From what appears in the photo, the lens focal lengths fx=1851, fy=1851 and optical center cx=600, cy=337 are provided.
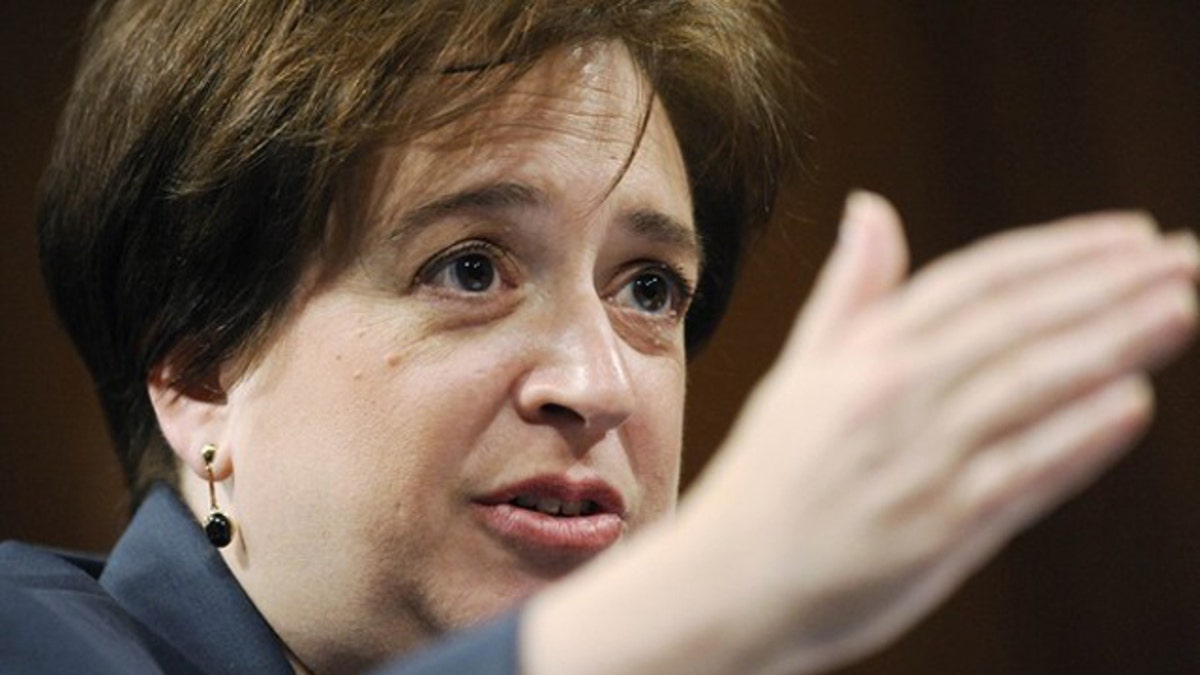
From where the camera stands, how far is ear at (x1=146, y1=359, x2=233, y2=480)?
131 cm

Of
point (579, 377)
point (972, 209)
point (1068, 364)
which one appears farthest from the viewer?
point (972, 209)

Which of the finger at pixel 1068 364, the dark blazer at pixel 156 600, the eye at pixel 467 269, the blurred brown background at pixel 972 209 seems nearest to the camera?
the finger at pixel 1068 364

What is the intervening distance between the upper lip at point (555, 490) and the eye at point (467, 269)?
14 centimetres

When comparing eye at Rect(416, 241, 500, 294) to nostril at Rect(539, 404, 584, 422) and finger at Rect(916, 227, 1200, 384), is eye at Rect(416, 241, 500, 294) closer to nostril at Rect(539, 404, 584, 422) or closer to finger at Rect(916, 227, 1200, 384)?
nostril at Rect(539, 404, 584, 422)

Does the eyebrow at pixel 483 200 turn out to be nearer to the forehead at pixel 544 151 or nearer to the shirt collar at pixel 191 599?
the forehead at pixel 544 151

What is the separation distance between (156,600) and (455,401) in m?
0.27

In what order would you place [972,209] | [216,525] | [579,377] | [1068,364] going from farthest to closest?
[972,209] < [216,525] < [579,377] < [1068,364]

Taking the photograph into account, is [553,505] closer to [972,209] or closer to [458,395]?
[458,395]

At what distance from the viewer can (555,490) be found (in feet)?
4.00

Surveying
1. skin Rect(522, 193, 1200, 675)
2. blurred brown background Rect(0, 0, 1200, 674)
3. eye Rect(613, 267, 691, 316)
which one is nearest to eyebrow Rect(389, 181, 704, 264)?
eye Rect(613, 267, 691, 316)

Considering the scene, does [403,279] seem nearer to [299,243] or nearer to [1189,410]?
[299,243]

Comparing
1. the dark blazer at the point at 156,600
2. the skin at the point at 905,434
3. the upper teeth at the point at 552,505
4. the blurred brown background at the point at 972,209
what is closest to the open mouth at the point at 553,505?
the upper teeth at the point at 552,505

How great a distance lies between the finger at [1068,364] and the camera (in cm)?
67

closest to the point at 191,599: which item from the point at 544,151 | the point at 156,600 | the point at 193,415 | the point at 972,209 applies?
the point at 156,600
